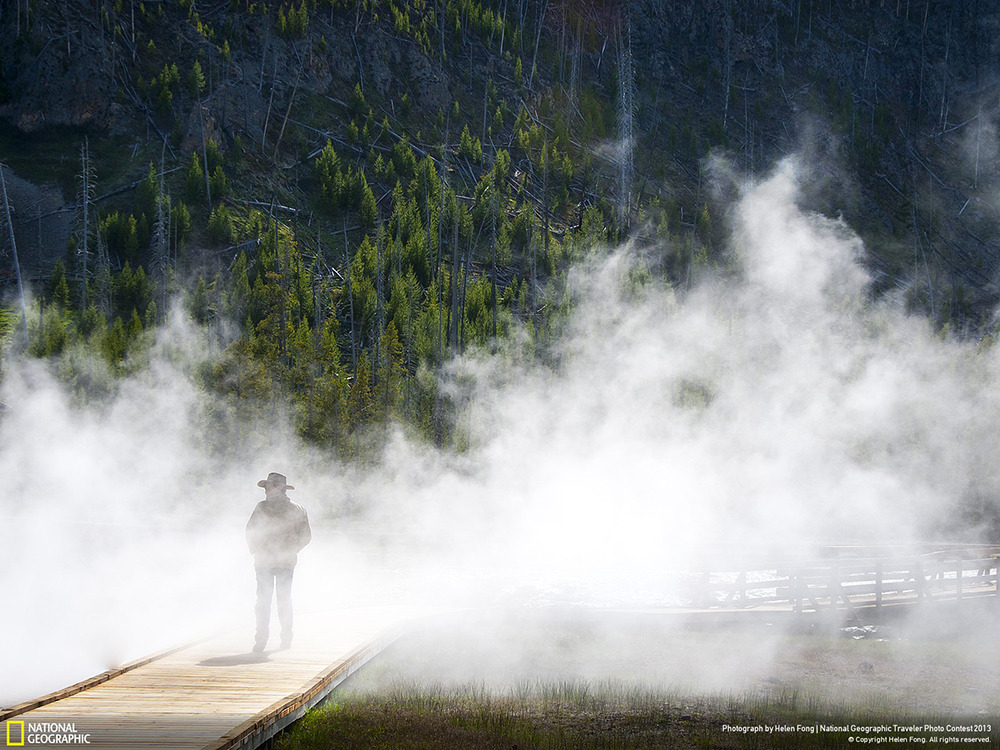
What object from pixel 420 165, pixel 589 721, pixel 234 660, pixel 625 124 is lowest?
pixel 589 721

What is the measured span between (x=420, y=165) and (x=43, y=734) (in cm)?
5340

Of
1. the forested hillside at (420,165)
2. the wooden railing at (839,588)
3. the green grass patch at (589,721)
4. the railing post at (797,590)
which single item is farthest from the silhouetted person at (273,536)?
the forested hillside at (420,165)

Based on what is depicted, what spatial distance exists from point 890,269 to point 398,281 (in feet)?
129

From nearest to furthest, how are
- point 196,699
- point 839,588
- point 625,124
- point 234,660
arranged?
point 196,699 → point 234,660 → point 839,588 → point 625,124

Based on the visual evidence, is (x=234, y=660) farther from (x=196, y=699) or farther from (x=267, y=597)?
(x=196, y=699)

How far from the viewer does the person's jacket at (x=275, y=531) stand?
7.83 metres

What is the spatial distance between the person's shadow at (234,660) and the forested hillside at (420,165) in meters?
22.2

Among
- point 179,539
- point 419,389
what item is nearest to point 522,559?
point 179,539

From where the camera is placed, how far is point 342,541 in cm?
2225

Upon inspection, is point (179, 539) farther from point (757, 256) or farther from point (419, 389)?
point (757, 256)

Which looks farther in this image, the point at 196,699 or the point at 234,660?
the point at 234,660

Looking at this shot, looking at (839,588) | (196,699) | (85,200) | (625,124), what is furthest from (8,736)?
(625,124)

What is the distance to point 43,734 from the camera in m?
5.52

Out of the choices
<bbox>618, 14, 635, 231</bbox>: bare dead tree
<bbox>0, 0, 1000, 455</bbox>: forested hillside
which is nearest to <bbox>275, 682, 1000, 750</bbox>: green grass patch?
<bbox>0, 0, 1000, 455</bbox>: forested hillside
